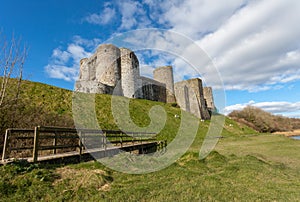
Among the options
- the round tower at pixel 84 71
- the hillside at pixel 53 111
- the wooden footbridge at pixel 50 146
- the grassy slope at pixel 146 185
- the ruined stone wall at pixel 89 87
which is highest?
the round tower at pixel 84 71

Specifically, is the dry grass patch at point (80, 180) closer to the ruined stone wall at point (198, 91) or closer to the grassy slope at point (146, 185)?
the grassy slope at point (146, 185)

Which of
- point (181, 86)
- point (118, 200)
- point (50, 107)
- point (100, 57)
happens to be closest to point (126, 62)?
point (100, 57)

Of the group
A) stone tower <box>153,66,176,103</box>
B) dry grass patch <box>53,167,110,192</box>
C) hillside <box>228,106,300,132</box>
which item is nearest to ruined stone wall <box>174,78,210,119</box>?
stone tower <box>153,66,176,103</box>

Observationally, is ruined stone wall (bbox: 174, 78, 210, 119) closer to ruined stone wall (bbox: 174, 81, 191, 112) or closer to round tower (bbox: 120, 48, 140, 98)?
ruined stone wall (bbox: 174, 81, 191, 112)

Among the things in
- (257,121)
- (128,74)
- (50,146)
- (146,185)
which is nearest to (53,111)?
(50,146)

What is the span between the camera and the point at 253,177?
19.4ft

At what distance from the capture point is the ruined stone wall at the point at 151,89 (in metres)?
36.0

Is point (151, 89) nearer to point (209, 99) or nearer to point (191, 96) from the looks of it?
point (191, 96)

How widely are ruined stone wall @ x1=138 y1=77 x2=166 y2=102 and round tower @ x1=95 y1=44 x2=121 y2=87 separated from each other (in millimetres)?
5371

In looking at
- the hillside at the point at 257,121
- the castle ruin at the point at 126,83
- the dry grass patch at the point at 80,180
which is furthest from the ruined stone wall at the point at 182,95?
the dry grass patch at the point at 80,180

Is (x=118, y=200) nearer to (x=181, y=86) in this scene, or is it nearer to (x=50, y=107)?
(x=50, y=107)

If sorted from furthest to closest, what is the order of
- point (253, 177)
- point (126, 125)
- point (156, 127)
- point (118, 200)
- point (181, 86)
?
point (181, 86)
point (156, 127)
point (126, 125)
point (253, 177)
point (118, 200)

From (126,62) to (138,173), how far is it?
2772cm

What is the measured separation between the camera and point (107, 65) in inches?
1218
